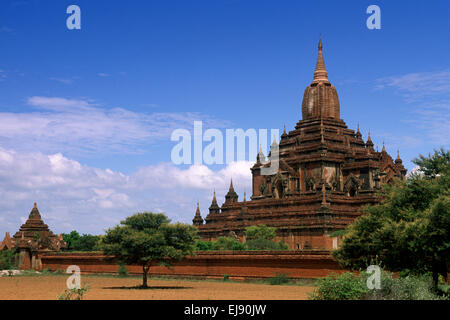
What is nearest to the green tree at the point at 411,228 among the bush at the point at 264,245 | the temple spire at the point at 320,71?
the bush at the point at 264,245

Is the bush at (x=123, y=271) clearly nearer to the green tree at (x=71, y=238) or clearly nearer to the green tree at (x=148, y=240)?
the green tree at (x=148, y=240)

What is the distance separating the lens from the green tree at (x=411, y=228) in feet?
80.2

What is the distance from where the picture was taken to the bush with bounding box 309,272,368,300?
2197 centimetres

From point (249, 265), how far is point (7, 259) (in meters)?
Result: 27.2

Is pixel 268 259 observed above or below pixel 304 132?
below

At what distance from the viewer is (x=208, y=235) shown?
A: 66875 mm

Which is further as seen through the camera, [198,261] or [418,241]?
[198,261]

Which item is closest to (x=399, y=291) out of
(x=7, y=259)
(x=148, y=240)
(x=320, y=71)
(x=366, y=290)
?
(x=366, y=290)

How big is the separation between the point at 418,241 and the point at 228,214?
42439 millimetres

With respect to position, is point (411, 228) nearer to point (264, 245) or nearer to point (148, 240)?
point (148, 240)

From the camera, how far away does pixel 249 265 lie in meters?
42.7
